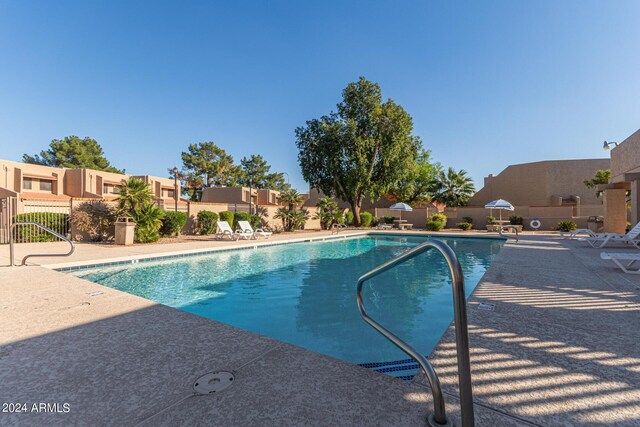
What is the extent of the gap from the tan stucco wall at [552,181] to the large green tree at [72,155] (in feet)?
189

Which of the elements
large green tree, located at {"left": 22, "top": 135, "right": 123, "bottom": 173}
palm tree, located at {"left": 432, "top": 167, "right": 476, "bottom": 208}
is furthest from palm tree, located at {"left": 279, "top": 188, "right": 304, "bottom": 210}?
large green tree, located at {"left": 22, "top": 135, "right": 123, "bottom": 173}

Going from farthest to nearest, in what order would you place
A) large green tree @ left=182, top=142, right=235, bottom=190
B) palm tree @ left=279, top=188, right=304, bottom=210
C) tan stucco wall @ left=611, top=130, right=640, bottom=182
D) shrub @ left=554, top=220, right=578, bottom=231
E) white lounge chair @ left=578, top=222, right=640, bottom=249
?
large green tree @ left=182, top=142, right=235, bottom=190 < palm tree @ left=279, top=188, right=304, bottom=210 < shrub @ left=554, top=220, right=578, bottom=231 < tan stucco wall @ left=611, top=130, right=640, bottom=182 < white lounge chair @ left=578, top=222, right=640, bottom=249

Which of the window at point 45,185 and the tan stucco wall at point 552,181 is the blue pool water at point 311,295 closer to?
the window at point 45,185

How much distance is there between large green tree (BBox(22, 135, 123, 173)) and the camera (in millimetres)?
43844

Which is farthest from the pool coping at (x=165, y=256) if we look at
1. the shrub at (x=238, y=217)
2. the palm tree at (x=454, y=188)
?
the palm tree at (x=454, y=188)

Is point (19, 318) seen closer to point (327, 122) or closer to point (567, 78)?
point (567, 78)

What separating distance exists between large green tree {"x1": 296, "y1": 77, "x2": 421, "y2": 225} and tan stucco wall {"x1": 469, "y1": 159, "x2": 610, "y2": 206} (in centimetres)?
1912

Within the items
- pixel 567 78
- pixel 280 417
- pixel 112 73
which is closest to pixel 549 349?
pixel 280 417

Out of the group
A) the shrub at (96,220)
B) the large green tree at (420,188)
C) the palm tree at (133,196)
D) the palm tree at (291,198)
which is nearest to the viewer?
the palm tree at (133,196)

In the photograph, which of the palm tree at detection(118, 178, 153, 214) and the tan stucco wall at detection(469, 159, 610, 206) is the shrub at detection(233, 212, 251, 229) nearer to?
the palm tree at detection(118, 178, 153, 214)

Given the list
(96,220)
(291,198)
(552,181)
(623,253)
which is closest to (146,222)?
(96,220)

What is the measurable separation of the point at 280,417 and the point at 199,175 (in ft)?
155

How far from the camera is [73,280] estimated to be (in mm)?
5465

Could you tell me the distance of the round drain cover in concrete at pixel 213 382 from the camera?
2.06m
